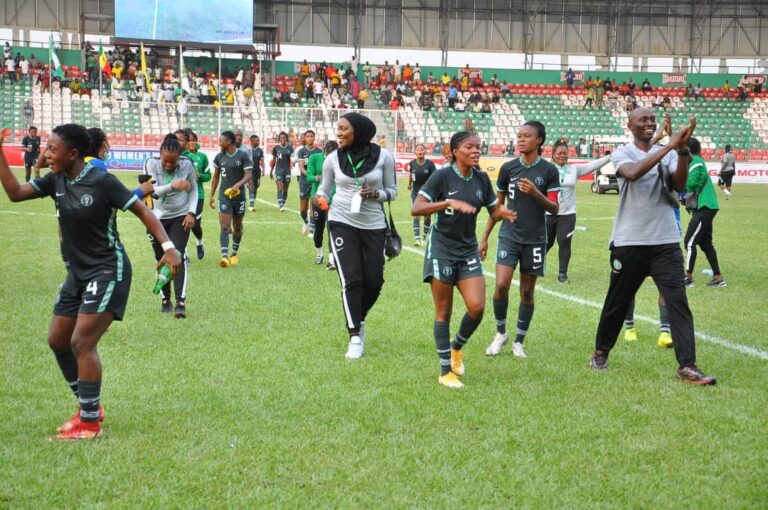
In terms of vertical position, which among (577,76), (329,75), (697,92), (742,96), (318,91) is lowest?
(318,91)

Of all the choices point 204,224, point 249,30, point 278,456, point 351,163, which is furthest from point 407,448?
point 249,30

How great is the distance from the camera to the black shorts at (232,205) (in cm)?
1391

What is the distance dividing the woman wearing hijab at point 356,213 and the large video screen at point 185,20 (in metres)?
41.4

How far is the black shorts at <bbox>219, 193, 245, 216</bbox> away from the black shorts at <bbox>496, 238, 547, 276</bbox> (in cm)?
692

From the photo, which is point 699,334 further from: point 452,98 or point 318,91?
point 318,91

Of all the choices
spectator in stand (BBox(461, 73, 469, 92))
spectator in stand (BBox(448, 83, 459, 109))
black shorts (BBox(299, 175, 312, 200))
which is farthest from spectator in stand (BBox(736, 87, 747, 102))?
black shorts (BBox(299, 175, 312, 200))

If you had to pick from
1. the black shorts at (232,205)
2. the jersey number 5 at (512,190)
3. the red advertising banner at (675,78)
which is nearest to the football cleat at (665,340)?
the jersey number 5 at (512,190)

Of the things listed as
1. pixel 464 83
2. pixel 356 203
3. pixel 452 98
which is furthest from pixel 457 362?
pixel 464 83

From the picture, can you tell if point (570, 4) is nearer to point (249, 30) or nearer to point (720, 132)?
point (720, 132)

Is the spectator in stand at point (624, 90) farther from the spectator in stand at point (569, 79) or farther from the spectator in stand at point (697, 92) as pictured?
the spectator in stand at point (697, 92)

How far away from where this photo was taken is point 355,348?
781cm

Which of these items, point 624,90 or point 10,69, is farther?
point 624,90

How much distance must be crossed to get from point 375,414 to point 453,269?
1466mm

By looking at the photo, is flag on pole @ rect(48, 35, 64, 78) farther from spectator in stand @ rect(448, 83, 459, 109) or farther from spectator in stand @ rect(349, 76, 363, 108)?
spectator in stand @ rect(448, 83, 459, 109)
